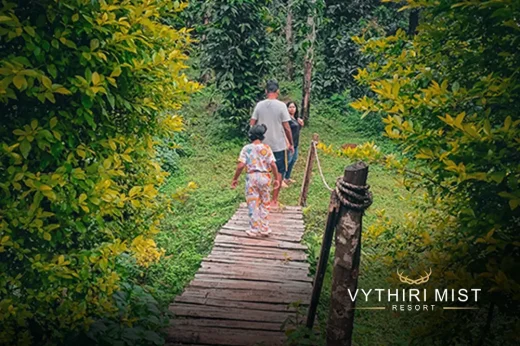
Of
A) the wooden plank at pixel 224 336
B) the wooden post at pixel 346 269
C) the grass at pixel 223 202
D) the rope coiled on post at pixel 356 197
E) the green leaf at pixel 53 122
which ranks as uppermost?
the green leaf at pixel 53 122

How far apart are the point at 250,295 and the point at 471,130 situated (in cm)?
364

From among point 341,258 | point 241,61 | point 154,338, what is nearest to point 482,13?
point 341,258

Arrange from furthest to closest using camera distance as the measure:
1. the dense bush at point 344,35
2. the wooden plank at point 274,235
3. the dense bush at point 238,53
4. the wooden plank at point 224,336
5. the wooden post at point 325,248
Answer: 1. the dense bush at point 344,35
2. the dense bush at point 238,53
3. the wooden plank at point 274,235
4. the wooden plank at point 224,336
5. the wooden post at point 325,248

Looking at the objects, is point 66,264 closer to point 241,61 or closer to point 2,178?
point 2,178

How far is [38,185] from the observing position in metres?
2.82

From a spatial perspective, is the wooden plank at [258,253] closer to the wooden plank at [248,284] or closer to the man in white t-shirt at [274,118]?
the wooden plank at [248,284]

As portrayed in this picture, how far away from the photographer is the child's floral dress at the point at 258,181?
663 centimetres

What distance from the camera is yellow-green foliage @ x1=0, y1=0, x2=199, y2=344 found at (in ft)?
9.37

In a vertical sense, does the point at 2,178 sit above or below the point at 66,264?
above

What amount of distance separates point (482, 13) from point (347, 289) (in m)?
2.17

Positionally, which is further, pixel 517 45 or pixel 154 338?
pixel 154 338

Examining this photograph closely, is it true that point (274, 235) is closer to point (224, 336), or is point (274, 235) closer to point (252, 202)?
point (252, 202)

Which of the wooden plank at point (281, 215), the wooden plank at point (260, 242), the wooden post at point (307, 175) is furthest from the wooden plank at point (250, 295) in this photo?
the wooden post at point (307, 175)

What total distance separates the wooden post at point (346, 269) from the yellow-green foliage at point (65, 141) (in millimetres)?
1545
